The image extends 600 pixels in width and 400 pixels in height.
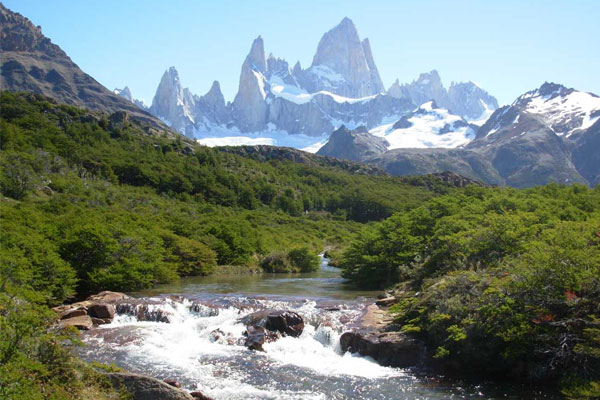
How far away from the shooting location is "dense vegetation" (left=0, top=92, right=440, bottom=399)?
11031mm

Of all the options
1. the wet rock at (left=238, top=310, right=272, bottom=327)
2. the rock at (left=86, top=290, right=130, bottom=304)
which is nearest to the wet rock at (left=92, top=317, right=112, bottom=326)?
the rock at (left=86, top=290, right=130, bottom=304)

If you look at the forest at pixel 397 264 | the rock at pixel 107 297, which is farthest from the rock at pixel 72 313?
the rock at pixel 107 297

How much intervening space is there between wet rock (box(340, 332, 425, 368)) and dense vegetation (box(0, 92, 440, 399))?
379 inches

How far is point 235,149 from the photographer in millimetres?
166250

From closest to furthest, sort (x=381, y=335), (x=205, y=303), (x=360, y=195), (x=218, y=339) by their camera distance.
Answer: (x=381, y=335) < (x=218, y=339) < (x=205, y=303) < (x=360, y=195)

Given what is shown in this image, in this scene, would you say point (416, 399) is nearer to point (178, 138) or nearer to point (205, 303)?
point (205, 303)

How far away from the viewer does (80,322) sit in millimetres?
19656

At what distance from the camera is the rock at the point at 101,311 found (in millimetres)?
21188

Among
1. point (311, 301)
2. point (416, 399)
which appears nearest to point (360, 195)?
point (311, 301)

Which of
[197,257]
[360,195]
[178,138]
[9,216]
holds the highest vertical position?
[178,138]

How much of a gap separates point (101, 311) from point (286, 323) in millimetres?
8738

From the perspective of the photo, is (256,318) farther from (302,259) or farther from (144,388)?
(302,259)

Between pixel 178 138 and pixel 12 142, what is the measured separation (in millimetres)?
57183

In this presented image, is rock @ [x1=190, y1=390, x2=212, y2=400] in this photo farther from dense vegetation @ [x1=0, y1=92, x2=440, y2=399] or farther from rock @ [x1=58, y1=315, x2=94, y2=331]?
rock @ [x1=58, y1=315, x2=94, y2=331]
